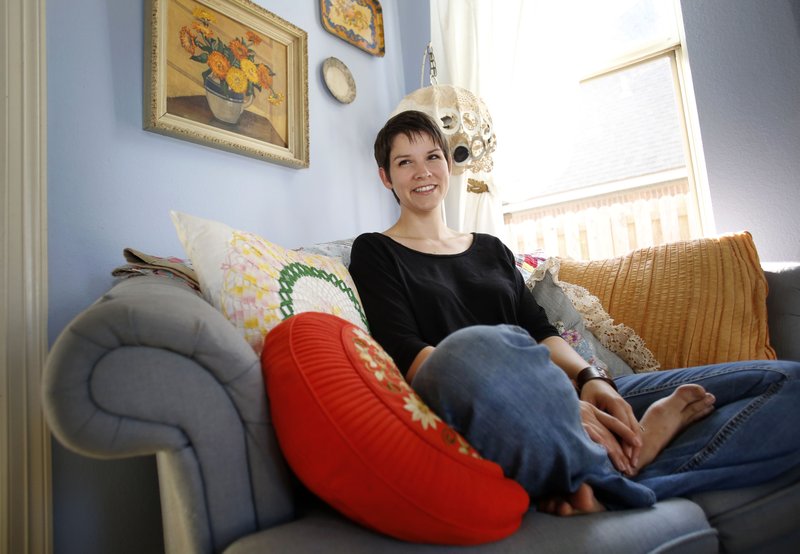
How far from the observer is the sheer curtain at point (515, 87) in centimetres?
211

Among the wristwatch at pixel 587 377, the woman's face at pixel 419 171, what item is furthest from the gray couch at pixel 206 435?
the woman's face at pixel 419 171

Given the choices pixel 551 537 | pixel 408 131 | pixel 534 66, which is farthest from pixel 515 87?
pixel 551 537

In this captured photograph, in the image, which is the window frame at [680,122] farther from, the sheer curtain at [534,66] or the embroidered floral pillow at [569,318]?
the embroidered floral pillow at [569,318]

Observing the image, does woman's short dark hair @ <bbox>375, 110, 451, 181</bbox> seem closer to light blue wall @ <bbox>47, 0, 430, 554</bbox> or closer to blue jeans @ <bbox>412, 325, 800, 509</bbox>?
light blue wall @ <bbox>47, 0, 430, 554</bbox>

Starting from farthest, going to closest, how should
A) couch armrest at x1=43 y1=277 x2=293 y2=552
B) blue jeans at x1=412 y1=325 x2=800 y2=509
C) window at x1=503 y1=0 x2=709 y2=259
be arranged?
window at x1=503 y1=0 x2=709 y2=259
blue jeans at x1=412 y1=325 x2=800 y2=509
couch armrest at x1=43 y1=277 x2=293 y2=552

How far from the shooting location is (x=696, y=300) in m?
1.36

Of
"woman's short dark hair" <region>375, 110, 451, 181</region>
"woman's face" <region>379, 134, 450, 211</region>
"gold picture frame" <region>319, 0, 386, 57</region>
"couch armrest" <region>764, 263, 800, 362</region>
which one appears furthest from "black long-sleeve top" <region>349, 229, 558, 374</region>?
"gold picture frame" <region>319, 0, 386, 57</region>

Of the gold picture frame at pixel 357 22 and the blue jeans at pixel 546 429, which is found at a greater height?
the gold picture frame at pixel 357 22

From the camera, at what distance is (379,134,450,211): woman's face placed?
133 cm

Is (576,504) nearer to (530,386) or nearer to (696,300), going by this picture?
(530,386)

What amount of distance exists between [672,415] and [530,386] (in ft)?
1.36

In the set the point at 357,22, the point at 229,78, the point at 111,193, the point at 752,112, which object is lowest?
the point at 111,193

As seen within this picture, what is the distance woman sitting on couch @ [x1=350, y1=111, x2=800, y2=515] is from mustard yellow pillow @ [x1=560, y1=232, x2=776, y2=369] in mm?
340

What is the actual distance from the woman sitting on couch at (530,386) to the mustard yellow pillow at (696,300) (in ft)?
1.11
